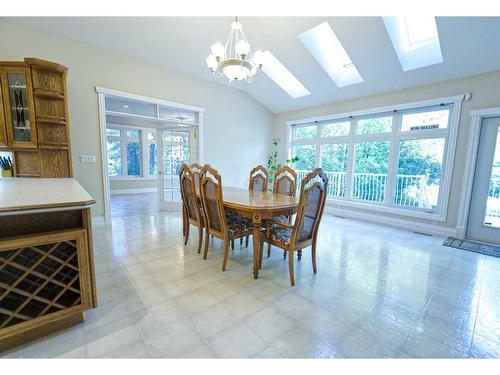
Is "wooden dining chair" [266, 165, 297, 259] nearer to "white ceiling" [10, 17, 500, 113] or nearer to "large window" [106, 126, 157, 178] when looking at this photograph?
"white ceiling" [10, 17, 500, 113]

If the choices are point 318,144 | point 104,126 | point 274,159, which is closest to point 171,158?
point 104,126

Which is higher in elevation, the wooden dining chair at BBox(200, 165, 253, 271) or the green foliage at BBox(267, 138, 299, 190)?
the green foliage at BBox(267, 138, 299, 190)

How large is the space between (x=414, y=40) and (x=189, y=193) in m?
4.03

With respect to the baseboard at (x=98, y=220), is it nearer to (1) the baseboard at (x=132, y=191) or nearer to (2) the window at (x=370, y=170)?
(1) the baseboard at (x=132, y=191)

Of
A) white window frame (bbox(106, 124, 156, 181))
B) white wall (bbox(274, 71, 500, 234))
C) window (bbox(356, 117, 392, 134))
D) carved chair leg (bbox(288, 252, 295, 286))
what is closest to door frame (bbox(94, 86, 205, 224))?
carved chair leg (bbox(288, 252, 295, 286))

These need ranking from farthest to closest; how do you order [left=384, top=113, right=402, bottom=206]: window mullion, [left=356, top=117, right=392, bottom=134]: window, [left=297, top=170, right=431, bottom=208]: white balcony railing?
[left=356, top=117, right=392, bottom=134]: window → [left=384, top=113, right=402, bottom=206]: window mullion → [left=297, top=170, right=431, bottom=208]: white balcony railing

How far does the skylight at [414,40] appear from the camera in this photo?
307cm

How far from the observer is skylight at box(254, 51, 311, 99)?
14.7ft

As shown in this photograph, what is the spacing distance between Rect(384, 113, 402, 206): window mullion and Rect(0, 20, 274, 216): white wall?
3.11 metres

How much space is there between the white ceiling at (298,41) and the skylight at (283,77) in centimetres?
46

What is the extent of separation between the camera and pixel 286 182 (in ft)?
10.2

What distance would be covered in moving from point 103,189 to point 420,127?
5692 mm

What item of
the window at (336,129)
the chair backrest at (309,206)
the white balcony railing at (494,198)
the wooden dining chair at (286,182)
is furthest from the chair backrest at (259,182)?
the white balcony railing at (494,198)

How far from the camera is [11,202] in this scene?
1.19 meters
